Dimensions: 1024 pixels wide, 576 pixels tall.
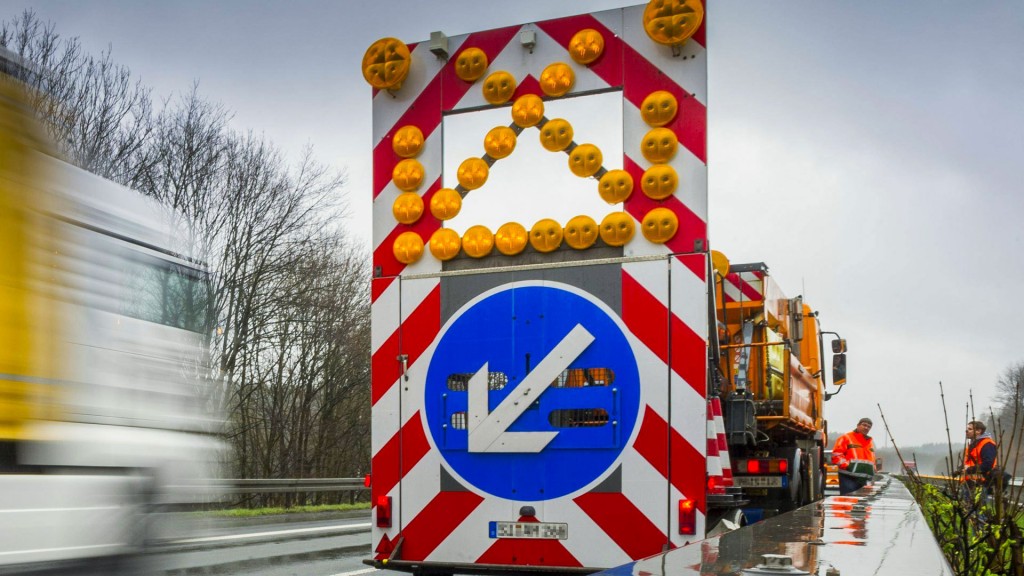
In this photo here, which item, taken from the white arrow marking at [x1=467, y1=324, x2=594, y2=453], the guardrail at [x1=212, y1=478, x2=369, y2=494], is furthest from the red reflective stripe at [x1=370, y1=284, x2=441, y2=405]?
the guardrail at [x1=212, y1=478, x2=369, y2=494]

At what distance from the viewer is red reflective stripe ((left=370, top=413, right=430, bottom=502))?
605cm

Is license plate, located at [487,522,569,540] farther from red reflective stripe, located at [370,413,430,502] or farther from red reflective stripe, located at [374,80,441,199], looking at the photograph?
red reflective stripe, located at [374,80,441,199]

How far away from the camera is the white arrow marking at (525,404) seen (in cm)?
570

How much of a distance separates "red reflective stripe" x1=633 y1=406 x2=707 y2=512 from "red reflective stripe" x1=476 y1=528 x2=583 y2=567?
70 centimetres

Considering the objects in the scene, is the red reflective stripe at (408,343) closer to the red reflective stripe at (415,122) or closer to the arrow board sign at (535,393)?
the arrow board sign at (535,393)

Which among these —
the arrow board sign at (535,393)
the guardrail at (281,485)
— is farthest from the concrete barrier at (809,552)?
the guardrail at (281,485)

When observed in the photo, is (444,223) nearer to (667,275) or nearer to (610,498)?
(667,275)

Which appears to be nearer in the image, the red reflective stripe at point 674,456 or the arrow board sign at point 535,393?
the red reflective stripe at point 674,456

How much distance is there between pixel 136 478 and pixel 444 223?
7.61ft

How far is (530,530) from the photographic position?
19.0 feet

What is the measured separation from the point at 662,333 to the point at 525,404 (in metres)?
0.83

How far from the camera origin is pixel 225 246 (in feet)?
93.8

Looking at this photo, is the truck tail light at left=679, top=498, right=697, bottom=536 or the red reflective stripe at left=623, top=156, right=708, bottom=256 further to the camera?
the red reflective stripe at left=623, top=156, right=708, bottom=256

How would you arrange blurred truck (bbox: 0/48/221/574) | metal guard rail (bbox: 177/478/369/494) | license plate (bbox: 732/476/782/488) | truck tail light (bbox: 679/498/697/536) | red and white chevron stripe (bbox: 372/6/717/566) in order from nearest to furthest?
blurred truck (bbox: 0/48/221/574) → truck tail light (bbox: 679/498/697/536) → red and white chevron stripe (bbox: 372/6/717/566) → license plate (bbox: 732/476/782/488) → metal guard rail (bbox: 177/478/369/494)
